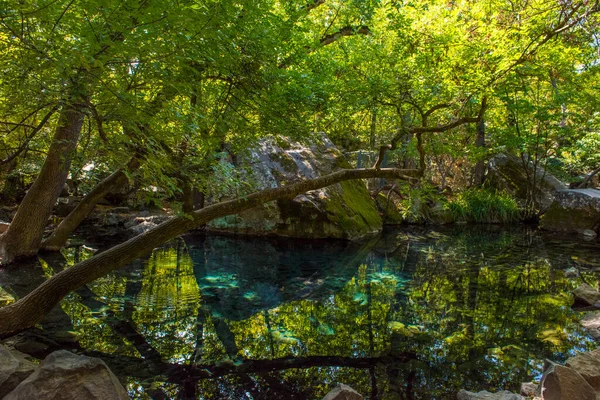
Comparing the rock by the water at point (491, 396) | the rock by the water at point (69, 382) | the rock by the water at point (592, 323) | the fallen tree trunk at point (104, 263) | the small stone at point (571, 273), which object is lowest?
the small stone at point (571, 273)

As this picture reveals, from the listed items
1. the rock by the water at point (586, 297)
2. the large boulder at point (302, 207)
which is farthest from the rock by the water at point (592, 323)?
the large boulder at point (302, 207)

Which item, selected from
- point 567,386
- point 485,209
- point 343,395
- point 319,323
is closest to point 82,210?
point 319,323

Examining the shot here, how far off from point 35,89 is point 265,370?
3.05m

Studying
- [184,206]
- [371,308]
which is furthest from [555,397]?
[184,206]

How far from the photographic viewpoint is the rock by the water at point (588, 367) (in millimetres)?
3062

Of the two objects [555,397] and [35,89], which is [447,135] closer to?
[555,397]

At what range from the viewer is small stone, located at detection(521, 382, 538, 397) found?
10.3 ft

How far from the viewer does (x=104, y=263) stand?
4.11 m

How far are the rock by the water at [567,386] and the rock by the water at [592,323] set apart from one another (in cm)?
234

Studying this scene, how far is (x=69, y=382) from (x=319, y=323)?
311 centimetres

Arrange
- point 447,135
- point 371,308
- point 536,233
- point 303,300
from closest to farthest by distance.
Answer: point 371,308 < point 303,300 < point 447,135 < point 536,233

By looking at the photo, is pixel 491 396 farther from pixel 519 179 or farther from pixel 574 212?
pixel 519 179

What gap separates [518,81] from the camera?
680cm

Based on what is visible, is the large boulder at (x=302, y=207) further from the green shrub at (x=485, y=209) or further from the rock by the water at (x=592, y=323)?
the rock by the water at (x=592, y=323)
